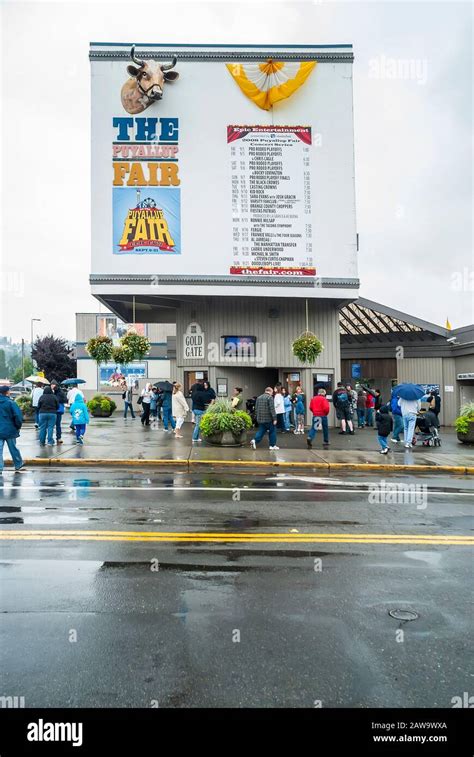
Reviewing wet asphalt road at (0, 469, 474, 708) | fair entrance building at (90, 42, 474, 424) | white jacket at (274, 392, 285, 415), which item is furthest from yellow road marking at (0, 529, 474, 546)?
fair entrance building at (90, 42, 474, 424)

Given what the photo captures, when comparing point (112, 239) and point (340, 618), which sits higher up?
point (112, 239)

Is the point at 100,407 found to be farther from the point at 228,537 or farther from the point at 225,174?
the point at 228,537

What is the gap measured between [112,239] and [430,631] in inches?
685

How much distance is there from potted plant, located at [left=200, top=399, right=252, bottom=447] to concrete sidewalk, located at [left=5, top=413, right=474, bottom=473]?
37 centimetres

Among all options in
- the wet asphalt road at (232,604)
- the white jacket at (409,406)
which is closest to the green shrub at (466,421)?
the white jacket at (409,406)

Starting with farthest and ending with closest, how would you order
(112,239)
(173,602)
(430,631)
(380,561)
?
(112,239) → (380,561) → (173,602) → (430,631)

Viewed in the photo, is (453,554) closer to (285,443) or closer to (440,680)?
(440,680)

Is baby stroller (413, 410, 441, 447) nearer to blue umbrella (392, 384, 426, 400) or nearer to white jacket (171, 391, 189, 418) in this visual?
blue umbrella (392, 384, 426, 400)

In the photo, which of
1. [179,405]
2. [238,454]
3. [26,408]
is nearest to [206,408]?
[179,405]

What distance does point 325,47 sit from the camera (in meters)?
19.3

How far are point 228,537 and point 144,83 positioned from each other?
18.3 m

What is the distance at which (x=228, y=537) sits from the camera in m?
5.88

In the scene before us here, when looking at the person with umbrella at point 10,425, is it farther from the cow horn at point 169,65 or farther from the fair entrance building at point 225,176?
the cow horn at point 169,65

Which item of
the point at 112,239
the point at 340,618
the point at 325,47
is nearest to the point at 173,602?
the point at 340,618
